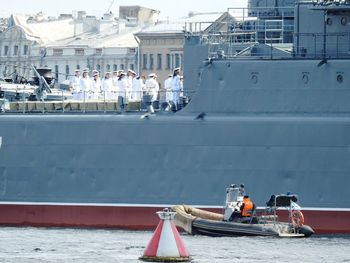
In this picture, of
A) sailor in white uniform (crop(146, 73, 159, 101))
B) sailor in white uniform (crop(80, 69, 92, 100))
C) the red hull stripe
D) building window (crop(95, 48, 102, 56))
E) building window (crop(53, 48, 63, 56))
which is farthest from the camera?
building window (crop(53, 48, 63, 56))

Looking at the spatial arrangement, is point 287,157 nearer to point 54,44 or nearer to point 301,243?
point 301,243

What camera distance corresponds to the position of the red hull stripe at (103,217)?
127ft

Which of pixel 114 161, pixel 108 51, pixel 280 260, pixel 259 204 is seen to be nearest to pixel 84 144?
pixel 114 161

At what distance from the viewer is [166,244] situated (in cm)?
3272

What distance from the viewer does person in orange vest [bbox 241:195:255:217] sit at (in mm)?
38125

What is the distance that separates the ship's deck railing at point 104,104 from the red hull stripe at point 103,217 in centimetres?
272

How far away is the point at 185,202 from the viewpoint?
39875mm

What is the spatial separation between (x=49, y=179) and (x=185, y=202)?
4.09m

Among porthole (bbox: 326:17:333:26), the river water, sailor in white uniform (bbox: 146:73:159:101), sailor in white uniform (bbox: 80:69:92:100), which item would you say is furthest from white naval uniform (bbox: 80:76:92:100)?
porthole (bbox: 326:17:333:26)

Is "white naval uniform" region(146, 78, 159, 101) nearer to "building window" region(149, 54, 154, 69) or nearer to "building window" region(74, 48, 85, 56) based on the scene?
"building window" region(149, 54, 154, 69)

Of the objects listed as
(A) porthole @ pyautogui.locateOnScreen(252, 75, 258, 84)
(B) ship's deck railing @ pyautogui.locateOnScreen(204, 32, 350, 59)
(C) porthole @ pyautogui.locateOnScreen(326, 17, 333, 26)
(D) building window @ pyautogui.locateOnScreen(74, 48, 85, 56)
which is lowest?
(A) porthole @ pyautogui.locateOnScreen(252, 75, 258, 84)

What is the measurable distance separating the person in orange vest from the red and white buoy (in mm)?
5184

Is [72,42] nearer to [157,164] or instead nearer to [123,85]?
[123,85]

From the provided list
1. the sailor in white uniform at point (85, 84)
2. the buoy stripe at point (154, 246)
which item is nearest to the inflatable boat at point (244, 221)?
the buoy stripe at point (154, 246)
